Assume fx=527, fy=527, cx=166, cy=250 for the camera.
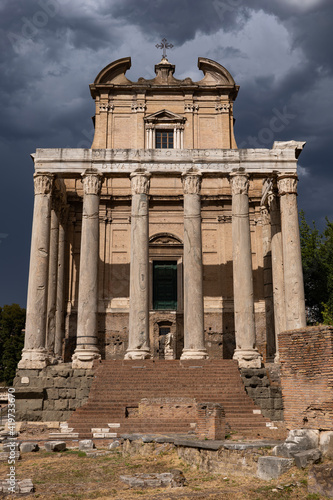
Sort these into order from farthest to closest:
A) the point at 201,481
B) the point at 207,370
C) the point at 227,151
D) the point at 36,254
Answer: the point at 227,151 → the point at 36,254 → the point at 207,370 → the point at 201,481

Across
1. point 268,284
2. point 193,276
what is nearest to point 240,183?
point 193,276

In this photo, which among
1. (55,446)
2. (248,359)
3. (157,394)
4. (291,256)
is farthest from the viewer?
(291,256)

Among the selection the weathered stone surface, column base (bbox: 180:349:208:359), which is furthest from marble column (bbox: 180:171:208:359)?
the weathered stone surface

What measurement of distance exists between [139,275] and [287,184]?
28.9 ft

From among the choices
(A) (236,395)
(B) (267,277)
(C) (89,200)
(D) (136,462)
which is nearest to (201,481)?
(D) (136,462)

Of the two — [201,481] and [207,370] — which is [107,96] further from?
[201,481]

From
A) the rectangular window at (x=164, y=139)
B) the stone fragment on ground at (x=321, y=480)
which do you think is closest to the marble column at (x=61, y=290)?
the rectangular window at (x=164, y=139)

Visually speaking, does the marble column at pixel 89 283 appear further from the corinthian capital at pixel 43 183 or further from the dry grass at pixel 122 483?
the dry grass at pixel 122 483

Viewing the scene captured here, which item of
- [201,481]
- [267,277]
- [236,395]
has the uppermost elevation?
[267,277]

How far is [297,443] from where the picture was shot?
37.0 ft

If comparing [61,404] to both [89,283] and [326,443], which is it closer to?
[89,283]

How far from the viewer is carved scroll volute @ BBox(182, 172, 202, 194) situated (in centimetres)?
2658

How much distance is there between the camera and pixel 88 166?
1051 inches

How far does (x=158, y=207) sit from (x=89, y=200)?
7.62 meters
